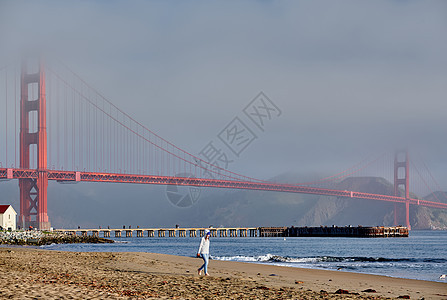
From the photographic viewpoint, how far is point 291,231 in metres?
121

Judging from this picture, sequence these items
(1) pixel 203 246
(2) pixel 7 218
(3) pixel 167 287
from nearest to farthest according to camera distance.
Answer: (3) pixel 167 287
(1) pixel 203 246
(2) pixel 7 218

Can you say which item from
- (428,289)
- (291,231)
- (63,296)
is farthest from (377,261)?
(291,231)

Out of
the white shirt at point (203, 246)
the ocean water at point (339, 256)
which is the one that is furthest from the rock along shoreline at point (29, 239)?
the white shirt at point (203, 246)

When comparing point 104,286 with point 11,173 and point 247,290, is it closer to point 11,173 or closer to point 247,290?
point 247,290

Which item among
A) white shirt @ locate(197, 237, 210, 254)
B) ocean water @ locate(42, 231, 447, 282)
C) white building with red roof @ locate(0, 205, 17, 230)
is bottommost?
ocean water @ locate(42, 231, 447, 282)

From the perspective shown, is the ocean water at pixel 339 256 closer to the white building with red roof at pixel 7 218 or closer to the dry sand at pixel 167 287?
the dry sand at pixel 167 287

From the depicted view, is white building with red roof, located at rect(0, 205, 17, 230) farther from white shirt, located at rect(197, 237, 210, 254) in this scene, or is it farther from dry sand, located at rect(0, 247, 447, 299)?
white shirt, located at rect(197, 237, 210, 254)

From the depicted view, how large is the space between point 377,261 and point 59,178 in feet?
189

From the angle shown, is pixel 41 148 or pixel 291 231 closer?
pixel 41 148

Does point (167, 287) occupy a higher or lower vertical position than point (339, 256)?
higher

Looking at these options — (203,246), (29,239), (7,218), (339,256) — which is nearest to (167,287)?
(203,246)

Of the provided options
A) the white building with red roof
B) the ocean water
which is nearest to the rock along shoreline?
the ocean water

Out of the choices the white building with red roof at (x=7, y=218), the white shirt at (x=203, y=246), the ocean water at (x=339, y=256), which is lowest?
the ocean water at (x=339, y=256)

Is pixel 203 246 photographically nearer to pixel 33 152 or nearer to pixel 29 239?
pixel 29 239
